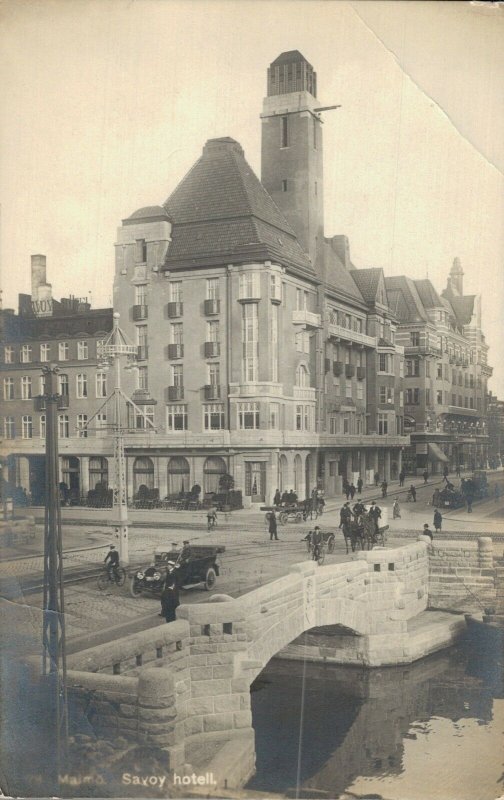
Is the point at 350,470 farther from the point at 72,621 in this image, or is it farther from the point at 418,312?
the point at 72,621

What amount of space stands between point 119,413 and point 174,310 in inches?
35.7

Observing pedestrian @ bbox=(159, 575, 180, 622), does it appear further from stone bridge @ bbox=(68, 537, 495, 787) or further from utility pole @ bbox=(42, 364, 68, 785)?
utility pole @ bbox=(42, 364, 68, 785)

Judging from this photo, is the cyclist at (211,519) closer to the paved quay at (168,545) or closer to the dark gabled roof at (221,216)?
the paved quay at (168,545)

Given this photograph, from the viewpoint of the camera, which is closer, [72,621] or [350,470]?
[72,621]

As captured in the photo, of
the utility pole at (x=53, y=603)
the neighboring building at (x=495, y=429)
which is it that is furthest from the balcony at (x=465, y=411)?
the utility pole at (x=53, y=603)

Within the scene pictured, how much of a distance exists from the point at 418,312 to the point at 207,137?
7.39ft

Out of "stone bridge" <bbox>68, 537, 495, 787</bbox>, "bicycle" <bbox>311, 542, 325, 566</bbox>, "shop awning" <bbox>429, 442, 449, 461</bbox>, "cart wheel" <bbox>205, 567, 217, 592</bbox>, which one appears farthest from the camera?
"shop awning" <bbox>429, 442, 449, 461</bbox>

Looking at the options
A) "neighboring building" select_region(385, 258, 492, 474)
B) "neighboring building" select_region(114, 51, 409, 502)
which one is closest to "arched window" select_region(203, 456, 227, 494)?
"neighboring building" select_region(114, 51, 409, 502)

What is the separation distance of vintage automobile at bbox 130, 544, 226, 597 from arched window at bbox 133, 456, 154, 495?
509 millimetres

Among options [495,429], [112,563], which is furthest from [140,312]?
[495,429]

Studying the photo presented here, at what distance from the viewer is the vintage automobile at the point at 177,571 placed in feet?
20.2

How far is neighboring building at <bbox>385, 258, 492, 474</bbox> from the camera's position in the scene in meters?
6.64

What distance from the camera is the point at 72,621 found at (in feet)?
19.5

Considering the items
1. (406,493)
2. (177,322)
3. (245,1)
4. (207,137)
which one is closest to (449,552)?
(406,493)
